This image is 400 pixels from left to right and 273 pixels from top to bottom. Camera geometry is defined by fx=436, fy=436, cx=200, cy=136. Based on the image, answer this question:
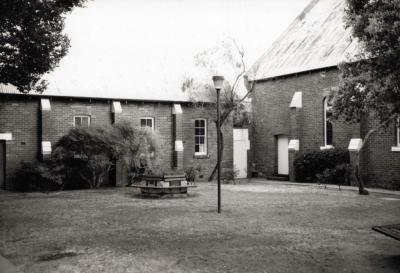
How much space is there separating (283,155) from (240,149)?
8.54 ft

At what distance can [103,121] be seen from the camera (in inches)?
851

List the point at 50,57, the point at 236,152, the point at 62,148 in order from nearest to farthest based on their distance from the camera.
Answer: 1. the point at 50,57
2. the point at 62,148
3. the point at 236,152

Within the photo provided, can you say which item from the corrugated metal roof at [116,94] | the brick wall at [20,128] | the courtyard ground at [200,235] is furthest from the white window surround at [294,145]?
the brick wall at [20,128]

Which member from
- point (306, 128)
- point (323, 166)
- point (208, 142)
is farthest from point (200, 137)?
point (323, 166)

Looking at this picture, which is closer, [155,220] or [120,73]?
[155,220]

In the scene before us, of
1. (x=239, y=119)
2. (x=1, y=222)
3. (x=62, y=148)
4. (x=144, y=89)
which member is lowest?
(x=1, y=222)

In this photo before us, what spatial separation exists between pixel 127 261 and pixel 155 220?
3833mm

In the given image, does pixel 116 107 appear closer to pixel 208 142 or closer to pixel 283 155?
pixel 208 142

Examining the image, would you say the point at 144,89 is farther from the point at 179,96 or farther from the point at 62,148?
the point at 62,148

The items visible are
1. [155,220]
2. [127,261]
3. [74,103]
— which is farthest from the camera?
[74,103]

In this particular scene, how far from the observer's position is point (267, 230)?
31.8 feet

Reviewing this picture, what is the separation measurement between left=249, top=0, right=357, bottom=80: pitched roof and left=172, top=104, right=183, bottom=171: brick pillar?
446cm

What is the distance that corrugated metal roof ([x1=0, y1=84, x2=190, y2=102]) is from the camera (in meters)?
19.5

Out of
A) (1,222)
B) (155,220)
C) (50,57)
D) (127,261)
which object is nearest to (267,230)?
(155,220)
